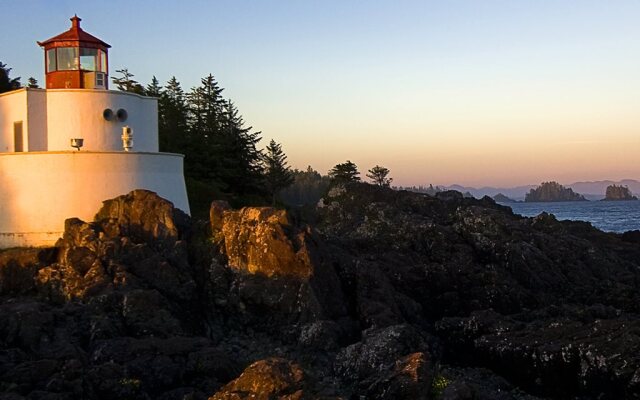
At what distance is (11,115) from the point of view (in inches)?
932

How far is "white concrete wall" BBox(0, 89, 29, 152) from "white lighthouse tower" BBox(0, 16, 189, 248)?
0.04m

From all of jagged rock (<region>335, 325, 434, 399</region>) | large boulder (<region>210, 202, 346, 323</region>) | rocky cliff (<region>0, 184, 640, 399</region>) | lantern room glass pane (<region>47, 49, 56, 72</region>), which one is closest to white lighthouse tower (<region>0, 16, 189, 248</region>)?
lantern room glass pane (<region>47, 49, 56, 72</region>)

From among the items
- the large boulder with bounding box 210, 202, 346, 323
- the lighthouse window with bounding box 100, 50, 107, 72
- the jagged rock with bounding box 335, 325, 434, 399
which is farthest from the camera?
the lighthouse window with bounding box 100, 50, 107, 72

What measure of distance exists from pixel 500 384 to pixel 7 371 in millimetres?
10636

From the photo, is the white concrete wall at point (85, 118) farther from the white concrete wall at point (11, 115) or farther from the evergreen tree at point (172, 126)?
the evergreen tree at point (172, 126)

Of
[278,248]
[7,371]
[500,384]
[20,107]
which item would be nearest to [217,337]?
[278,248]

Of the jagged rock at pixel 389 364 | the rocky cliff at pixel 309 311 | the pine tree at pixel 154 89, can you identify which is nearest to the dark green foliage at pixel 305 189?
the pine tree at pixel 154 89

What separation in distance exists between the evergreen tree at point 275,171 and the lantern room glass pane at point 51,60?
832 inches

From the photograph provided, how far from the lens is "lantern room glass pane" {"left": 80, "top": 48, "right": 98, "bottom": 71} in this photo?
24.6m

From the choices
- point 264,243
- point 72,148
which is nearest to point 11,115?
point 72,148

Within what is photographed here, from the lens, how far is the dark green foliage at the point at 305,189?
10206 centimetres

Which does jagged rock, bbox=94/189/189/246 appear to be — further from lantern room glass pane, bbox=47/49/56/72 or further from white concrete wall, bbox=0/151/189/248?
lantern room glass pane, bbox=47/49/56/72

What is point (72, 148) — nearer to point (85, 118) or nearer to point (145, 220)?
point (85, 118)

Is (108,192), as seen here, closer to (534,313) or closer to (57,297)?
(57,297)
